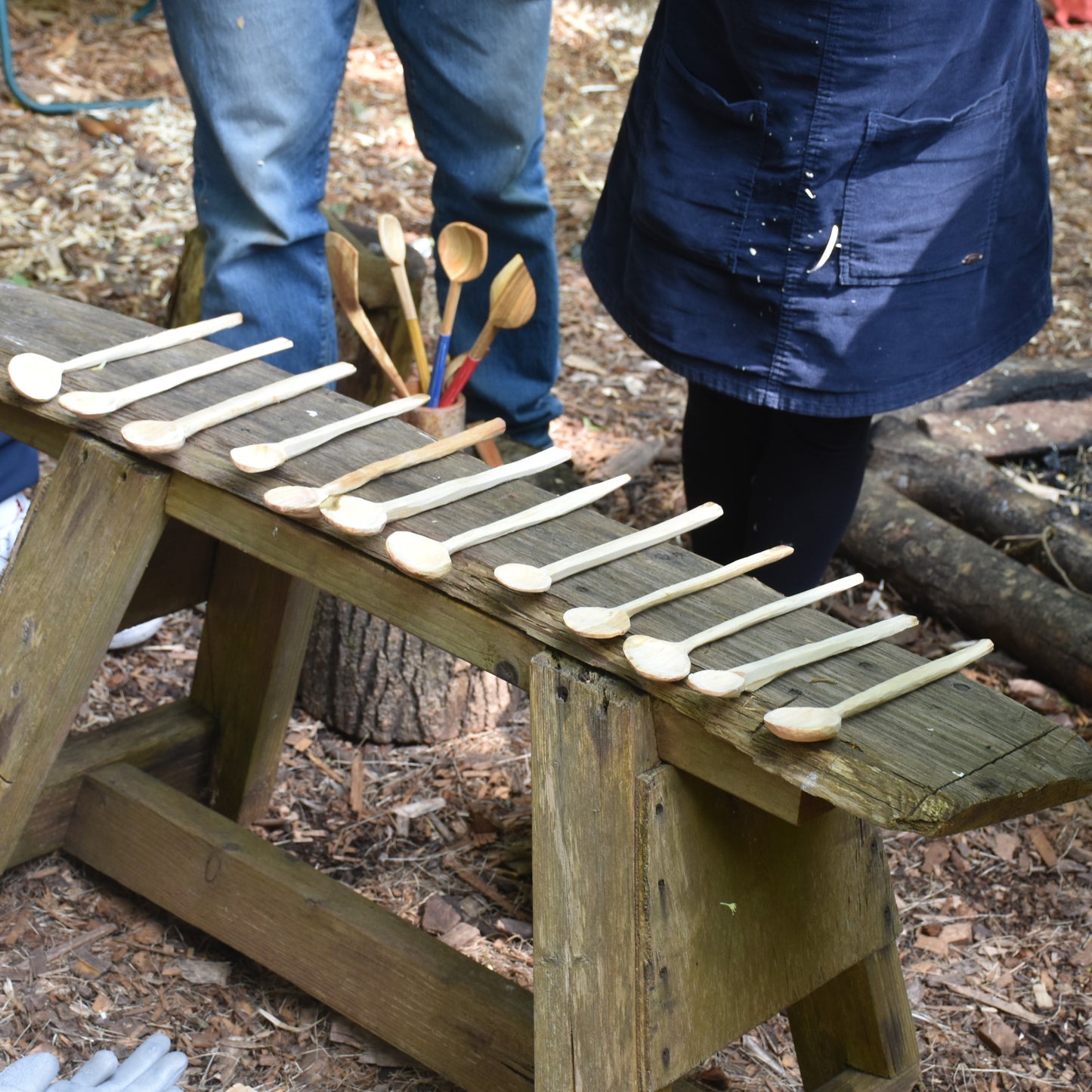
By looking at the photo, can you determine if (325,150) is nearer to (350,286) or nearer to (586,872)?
(350,286)

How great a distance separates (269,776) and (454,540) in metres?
0.78

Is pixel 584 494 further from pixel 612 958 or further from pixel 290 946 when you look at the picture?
pixel 290 946

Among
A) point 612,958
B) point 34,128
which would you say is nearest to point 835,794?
point 612,958

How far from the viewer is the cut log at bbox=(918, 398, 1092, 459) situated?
259 centimetres

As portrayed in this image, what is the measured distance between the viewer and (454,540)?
1121 mm

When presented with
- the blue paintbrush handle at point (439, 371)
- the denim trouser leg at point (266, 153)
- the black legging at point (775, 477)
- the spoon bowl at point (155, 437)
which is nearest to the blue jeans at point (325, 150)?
the denim trouser leg at point (266, 153)

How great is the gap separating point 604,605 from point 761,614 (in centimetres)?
13

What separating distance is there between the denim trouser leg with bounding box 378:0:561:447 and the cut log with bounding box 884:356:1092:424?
3.24 ft

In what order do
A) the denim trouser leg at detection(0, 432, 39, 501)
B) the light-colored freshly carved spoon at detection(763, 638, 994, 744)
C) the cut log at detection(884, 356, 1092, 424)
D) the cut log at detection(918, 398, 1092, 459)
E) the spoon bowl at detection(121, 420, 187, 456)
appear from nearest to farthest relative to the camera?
the light-colored freshly carved spoon at detection(763, 638, 994, 744)
the spoon bowl at detection(121, 420, 187, 456)
the denim trouser leg at detection(0, 432, 39, 501)
the cut log at detection(918, 398, 1092, 459)
the cut log at detection(884, 356, 1092, 424)

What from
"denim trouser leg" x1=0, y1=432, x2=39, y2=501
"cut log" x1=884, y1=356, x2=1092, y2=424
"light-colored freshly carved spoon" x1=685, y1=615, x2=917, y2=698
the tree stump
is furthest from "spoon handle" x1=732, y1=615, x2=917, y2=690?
"cut log" x1=884, y1=356, x2=1092, y2=424

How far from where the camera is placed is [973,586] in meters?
2.18

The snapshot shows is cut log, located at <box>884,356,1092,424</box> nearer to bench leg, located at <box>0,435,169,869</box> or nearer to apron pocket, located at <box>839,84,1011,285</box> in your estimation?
apron pocket, located at <box>839,84,1011,285</box>

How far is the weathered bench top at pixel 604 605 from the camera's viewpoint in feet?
3.07

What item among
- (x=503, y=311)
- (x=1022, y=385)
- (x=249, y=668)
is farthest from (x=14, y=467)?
(x=1022, y=385)
